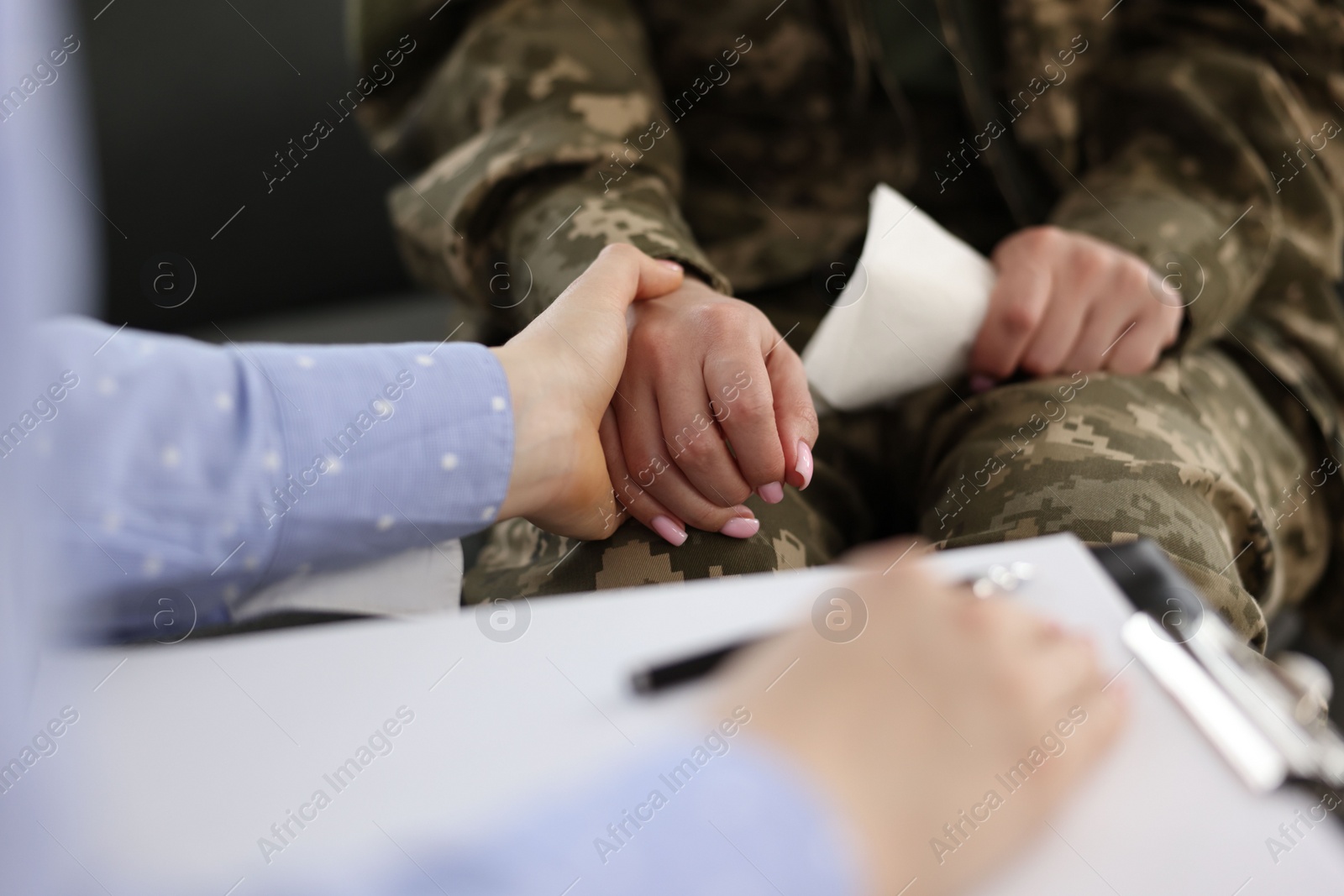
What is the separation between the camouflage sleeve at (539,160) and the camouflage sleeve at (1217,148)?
26 cm

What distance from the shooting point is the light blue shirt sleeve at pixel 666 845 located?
174mm

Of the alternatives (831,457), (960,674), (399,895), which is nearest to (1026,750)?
(960,674)

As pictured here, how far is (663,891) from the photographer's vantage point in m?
0.17

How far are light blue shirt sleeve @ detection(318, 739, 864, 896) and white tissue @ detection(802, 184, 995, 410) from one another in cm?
24

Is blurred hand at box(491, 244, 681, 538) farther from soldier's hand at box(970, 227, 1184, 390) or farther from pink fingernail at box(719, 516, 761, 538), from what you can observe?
soldier's hand at box(970, 227, 1184, 390)

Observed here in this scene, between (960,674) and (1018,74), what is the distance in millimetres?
424

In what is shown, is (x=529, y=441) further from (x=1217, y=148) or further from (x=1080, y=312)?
(x=1217, y=148)

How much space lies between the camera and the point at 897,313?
Answer: 38 cm

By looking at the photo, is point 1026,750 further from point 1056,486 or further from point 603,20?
point 603,20

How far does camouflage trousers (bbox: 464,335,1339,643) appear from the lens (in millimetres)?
330

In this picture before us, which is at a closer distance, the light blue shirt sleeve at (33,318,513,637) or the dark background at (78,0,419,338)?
the light blue shirt sleeve at (33,318,513,637)

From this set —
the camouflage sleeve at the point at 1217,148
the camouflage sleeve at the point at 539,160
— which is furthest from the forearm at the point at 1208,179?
the camouflage sleeve at the point at 539,160

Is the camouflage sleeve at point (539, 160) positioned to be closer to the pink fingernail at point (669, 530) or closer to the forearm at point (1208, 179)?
the pink fingernail at point (669, 530)

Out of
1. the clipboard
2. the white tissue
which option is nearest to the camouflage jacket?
the white tissue
